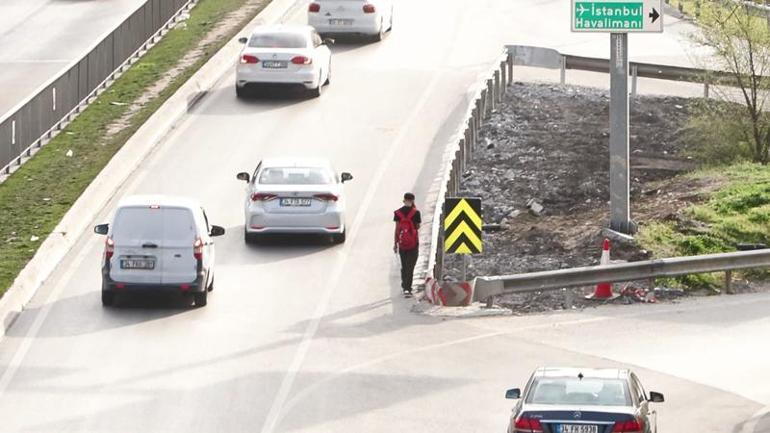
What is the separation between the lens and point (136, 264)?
27328mm

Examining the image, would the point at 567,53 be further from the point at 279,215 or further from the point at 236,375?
the point at 236,375

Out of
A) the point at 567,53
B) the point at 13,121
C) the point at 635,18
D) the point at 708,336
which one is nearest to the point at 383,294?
the point at 708,336

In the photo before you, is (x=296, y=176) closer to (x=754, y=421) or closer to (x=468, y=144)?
(x=468, y=144)

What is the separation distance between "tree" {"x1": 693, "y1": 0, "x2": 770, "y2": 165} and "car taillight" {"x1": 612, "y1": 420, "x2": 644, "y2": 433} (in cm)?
2176

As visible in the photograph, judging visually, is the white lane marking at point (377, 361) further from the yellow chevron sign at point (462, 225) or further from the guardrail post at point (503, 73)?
the guardrail post at point (503, 73)

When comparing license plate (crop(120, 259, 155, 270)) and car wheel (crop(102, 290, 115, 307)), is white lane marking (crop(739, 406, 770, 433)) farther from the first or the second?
car wheel (crop(102, 290, 115, 307))

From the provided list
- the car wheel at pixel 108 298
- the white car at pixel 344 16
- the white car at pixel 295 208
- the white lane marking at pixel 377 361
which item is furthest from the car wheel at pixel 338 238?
the white car at pixel 344 16

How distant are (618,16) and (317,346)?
9.72 metres

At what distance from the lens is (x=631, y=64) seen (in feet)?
155

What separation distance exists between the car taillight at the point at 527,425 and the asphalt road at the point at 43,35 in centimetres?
2905

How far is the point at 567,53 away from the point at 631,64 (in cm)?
579

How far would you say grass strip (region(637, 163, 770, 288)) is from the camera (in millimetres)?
31688

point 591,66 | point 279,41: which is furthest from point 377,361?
point 591,66

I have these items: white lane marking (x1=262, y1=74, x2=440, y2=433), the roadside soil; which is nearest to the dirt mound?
the roadside soil
